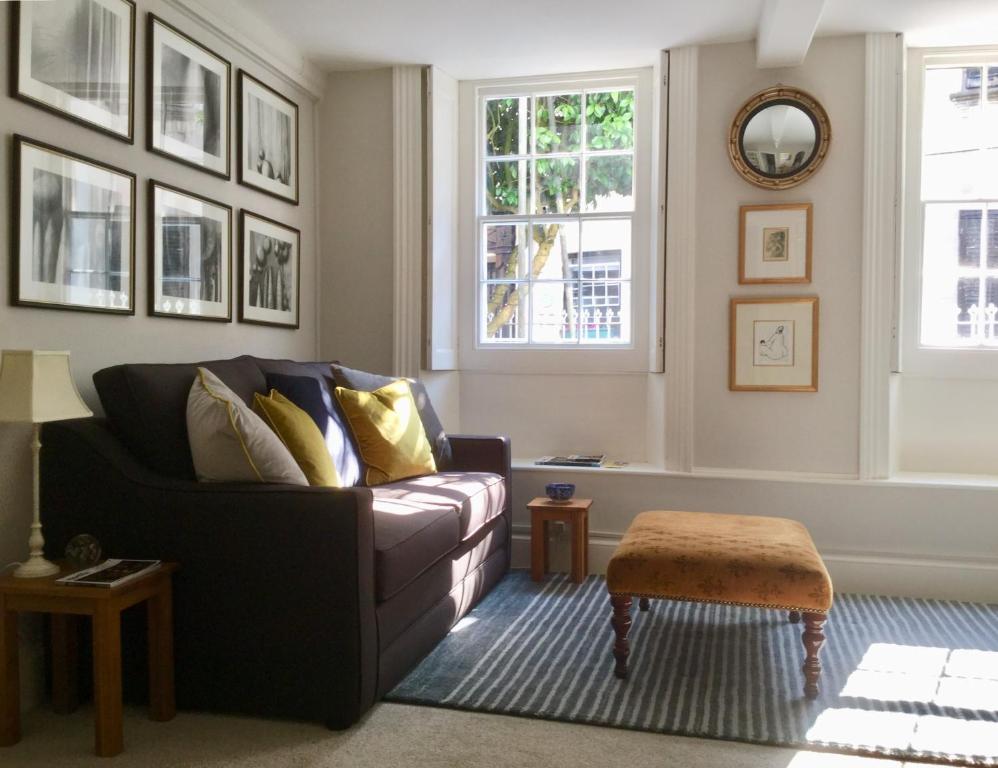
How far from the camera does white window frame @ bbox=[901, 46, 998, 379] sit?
4.37 meters

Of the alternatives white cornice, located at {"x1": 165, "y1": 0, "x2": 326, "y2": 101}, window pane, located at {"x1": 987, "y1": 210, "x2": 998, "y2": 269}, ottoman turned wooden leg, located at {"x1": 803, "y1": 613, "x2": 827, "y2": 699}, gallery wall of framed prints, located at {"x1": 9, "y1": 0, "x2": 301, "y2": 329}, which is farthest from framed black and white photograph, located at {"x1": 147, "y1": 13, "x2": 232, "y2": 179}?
window pane, located at {"x1": 987, "y1": 210, "x2": 998, "y2": 269}

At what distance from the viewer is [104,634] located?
2.31m

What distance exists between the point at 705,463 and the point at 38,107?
3350mm

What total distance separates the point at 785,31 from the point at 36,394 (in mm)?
3394

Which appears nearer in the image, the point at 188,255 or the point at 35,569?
the point at 35,569

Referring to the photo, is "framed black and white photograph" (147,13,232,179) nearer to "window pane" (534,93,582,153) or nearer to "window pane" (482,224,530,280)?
"window pane" (482,224,530,280)

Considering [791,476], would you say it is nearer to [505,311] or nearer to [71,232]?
[505,311]

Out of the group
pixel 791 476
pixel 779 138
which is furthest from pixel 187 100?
pixel 791 476

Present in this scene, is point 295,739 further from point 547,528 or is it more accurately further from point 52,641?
point 547,528

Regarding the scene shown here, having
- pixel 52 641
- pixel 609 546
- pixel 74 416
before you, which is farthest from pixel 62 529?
pixel 609 546

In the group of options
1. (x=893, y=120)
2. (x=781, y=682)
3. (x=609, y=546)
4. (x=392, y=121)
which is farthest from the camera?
(x=392, y=121)

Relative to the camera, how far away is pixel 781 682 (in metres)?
2.91

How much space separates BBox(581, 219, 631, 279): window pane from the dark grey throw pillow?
4.18 feet

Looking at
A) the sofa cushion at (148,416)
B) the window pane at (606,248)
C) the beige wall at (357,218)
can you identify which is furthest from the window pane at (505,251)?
the sofa cushion at (148,416)
